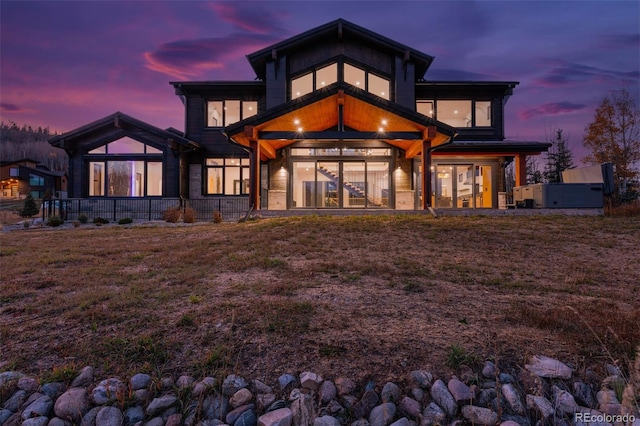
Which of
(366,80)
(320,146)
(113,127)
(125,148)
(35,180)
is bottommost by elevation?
(320,146)

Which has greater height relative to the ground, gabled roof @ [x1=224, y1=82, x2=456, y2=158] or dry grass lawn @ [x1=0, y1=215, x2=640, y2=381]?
gabled roof @ [x1=224, y1=82, x2=456, y2=158]

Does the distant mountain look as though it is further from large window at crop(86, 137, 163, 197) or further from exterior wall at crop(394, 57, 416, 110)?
exterior wall at crop(394, 57, 416, 110)

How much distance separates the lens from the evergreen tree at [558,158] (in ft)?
112

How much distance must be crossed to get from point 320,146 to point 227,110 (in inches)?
260

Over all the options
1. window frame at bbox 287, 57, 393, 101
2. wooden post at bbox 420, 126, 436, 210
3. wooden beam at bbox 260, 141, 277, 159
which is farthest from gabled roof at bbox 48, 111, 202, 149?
wooden post at bbox 420, 126, 436, 210

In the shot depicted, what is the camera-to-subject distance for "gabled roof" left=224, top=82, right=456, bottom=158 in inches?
487

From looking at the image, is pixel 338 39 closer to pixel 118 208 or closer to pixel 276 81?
pixel 276 81

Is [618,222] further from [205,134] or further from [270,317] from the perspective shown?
[205,134]

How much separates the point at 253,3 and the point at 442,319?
2800 cm

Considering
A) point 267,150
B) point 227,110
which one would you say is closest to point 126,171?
point 227,110

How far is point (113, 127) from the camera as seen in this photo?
1711 centimetres

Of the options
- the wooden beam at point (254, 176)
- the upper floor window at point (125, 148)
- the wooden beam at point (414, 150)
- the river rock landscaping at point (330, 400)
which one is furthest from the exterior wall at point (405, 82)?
the river rock landscaping at point (330, 400)

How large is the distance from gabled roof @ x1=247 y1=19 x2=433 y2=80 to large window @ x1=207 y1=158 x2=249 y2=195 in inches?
221

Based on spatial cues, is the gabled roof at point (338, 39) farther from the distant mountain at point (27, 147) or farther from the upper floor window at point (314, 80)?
the distant mountain at point (27, 147)
